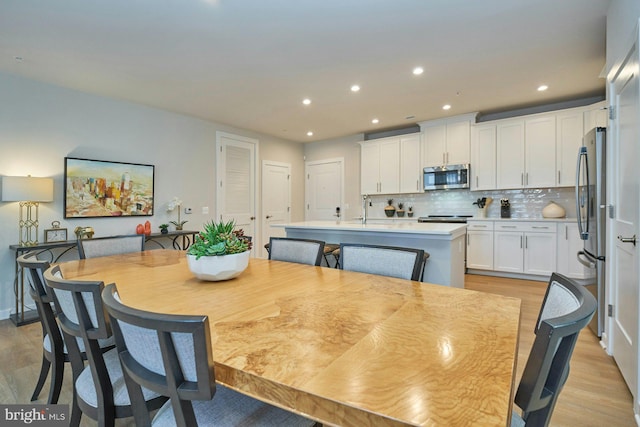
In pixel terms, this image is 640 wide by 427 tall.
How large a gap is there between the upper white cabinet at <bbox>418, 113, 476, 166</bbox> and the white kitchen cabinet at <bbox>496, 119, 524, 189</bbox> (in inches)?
16.9

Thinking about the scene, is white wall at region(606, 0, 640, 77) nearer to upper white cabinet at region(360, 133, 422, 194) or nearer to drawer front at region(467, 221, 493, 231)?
drawer front at region(467, 221, 493, 231)

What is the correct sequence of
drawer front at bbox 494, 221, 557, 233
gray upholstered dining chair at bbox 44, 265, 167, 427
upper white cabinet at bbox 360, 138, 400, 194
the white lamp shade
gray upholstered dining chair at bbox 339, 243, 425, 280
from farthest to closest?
upper white cabinet at bbox 360, 138, 400, 194
drawer front at bbox 494, 221, 557, 233
the white lamp shade
gray upholstered dining chair at bbox 339, 243, 425, 280
gray upholstered dining chair at bbox 44, 265, 167, 427

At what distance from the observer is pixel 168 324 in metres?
0.70

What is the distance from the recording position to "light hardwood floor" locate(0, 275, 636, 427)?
1699mm

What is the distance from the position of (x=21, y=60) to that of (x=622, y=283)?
205 inches

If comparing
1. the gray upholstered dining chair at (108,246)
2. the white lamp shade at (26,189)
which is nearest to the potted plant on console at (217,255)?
the gray upholstered dining chair at (108,246)

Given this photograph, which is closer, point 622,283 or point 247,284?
point 247,284

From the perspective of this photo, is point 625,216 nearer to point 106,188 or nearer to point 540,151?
point 540,151

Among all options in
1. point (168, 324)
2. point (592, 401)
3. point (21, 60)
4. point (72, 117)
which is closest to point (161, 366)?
point (168, 324)

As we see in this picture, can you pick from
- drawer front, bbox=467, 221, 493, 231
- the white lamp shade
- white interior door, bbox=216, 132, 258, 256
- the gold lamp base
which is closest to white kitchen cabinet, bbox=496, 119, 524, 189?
drawer front, bbox=467, 221, 493, 231

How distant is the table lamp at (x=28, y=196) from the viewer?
306 centimetres

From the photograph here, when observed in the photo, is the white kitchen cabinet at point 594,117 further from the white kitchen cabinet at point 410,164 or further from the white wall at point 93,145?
the white wall at point 93,145

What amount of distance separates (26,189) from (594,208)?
5.18 metres

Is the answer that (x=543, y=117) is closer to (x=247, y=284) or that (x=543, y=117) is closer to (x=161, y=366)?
(x=247, y=284)
